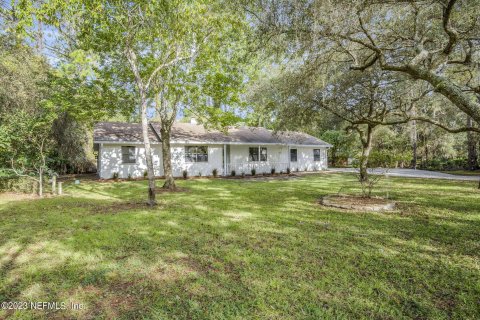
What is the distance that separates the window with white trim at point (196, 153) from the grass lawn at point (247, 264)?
11878 millimetres

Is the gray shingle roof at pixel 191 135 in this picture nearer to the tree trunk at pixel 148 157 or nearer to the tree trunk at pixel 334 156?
the tree trunk at pixel 148 157

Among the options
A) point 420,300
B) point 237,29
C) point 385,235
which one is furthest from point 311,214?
point 237,29

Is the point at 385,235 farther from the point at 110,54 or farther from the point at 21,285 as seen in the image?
the point at 110,54

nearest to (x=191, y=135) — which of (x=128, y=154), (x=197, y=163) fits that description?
(x=197, y=163)

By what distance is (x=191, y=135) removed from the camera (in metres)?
19.3

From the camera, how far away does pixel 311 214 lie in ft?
22.7

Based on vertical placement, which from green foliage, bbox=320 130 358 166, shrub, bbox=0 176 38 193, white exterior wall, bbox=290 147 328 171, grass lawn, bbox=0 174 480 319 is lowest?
grass lawn, bbox=0 174 480 319

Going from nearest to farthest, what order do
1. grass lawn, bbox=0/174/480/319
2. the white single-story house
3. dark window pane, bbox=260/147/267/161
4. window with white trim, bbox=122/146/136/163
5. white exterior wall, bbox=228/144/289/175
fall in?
grass lawn, bbox=0/174/480/319 < the white single-story house < window with white trim, bbox=122/146/136/163 < white exterior wall, bbox=228/144/289/175 < dark window pane, bbox=260/147/267/161

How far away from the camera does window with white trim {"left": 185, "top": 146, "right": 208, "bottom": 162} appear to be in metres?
18.8

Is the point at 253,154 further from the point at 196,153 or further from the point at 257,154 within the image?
the point at 196,153

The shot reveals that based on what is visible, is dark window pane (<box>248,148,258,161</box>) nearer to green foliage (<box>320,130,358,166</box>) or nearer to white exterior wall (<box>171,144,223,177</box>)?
white exterior wall (<box>171,144,223,177</box>)

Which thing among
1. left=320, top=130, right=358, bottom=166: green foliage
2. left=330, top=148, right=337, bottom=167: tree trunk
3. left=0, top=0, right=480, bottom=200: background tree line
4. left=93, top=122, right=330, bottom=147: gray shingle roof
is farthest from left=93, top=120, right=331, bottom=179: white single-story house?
left=330, top=148, right=337, bottom=167: tree trunk

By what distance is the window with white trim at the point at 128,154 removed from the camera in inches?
668

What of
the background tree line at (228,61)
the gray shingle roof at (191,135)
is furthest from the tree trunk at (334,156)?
the background tree line at (228,61)
